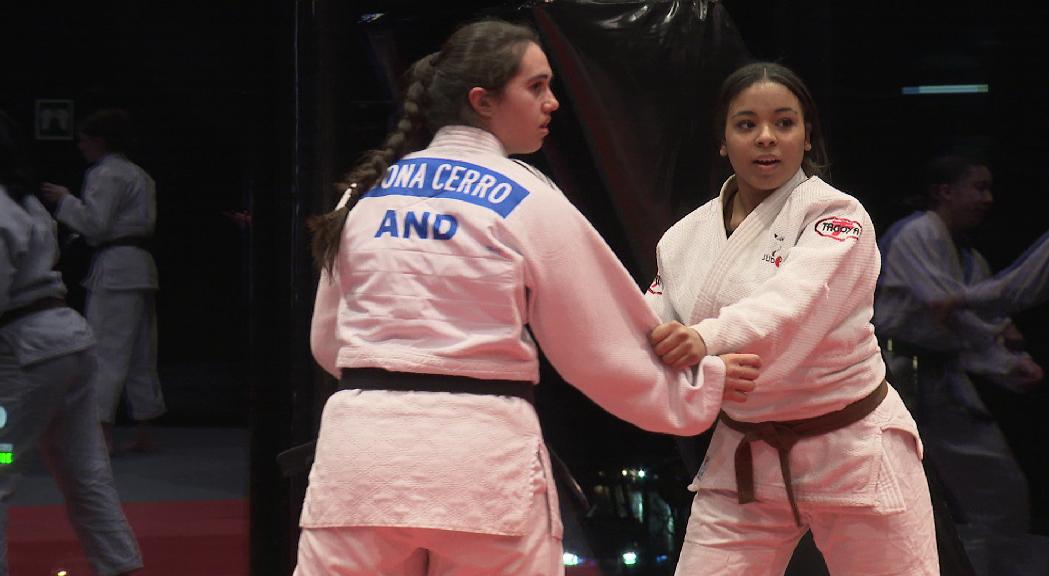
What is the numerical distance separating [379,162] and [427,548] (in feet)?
2.18

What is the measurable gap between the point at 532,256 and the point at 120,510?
2332 millimetres

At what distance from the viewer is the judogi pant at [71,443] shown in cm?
372

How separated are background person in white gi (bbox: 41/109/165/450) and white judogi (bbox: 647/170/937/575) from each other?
209 cm

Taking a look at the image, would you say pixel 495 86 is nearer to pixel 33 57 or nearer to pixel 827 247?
pixel 827 247

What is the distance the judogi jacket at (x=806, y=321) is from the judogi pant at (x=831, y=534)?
42 millimetres

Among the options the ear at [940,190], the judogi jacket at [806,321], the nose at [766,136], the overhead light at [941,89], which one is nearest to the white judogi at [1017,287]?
the ear at [940,190]

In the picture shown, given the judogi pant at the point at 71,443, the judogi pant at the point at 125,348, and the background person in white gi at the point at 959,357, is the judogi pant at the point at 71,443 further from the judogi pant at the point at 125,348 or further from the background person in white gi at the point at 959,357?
the background person in white gi at the point at 959,357

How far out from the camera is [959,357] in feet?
14.3

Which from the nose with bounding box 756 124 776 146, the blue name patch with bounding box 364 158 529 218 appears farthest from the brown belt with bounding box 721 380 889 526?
the blue name patch with bounding box 364 158 529 218

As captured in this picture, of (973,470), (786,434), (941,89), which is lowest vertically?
(973,470)

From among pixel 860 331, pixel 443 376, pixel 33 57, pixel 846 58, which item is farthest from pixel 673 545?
pixel 33 57

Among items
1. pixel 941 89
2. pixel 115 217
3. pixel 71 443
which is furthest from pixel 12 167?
pixel 941 89

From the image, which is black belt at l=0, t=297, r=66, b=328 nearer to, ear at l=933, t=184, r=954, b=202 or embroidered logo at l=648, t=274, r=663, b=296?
embroidered logo at l=648, t=274, r=663, b=296

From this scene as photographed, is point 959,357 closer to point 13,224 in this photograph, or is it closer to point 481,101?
point 481,101
